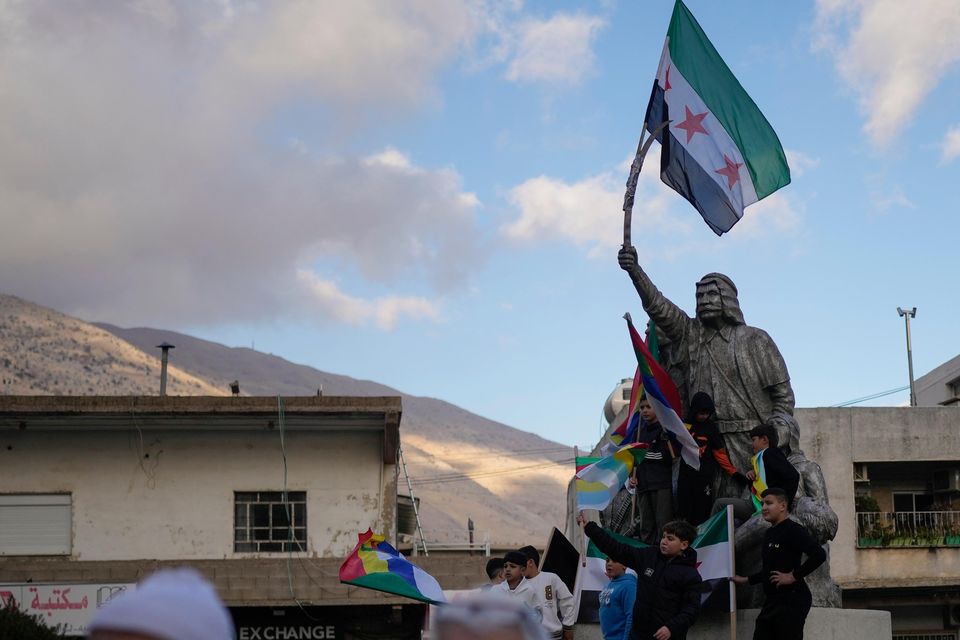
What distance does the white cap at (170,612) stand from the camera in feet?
8.50

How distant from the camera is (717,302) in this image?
1105 cm

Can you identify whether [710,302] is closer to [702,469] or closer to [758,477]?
[702,469]

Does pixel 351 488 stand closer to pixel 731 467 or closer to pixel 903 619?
pixel 903 619

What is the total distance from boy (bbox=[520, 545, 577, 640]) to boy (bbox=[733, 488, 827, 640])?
2070 millimetres

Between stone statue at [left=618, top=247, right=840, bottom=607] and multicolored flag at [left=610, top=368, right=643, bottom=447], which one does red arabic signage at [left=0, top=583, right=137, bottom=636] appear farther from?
stone statue at [left=618, top=247, right=840, bottom=607]

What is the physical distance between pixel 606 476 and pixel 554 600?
1.01 meters

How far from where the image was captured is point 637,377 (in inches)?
451

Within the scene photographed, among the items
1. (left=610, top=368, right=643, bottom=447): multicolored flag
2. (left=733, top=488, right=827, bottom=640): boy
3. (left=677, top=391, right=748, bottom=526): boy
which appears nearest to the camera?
(left=733, top=488, right=827, bottom=640): boy

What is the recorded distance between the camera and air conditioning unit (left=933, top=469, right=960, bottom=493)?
39031 millimetres

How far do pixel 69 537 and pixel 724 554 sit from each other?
84.5 feet

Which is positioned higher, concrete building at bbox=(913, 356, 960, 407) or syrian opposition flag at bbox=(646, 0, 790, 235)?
concrete building at bbox=(913, 356, 960, 407)

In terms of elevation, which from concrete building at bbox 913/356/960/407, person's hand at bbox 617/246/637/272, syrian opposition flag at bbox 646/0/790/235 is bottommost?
person's hand at bbox 617/246/637/272

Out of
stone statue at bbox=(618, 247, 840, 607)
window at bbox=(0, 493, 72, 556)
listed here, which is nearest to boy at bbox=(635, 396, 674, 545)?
stone statue at bbox=(618, 247, 840, 607)

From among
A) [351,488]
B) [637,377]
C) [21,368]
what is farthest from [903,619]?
[21,368]
